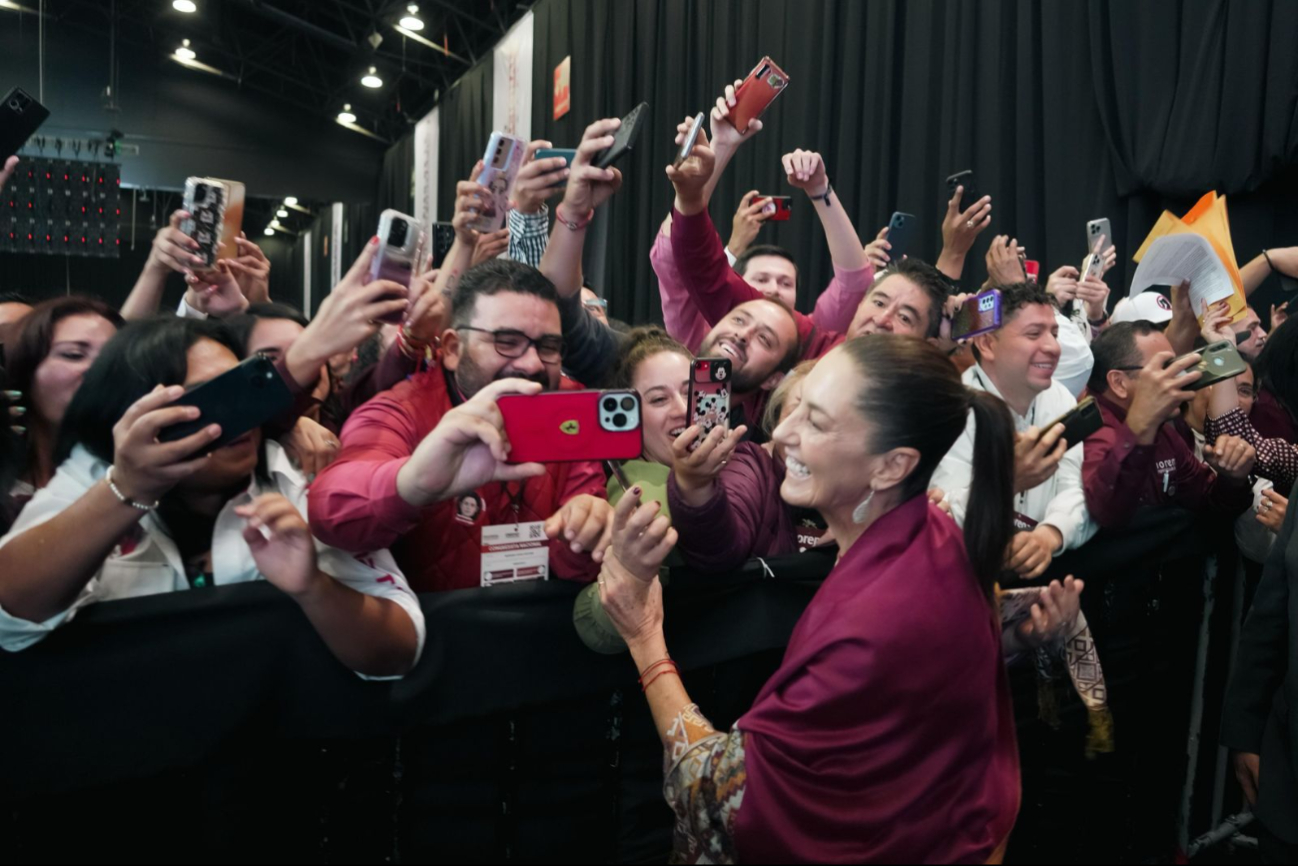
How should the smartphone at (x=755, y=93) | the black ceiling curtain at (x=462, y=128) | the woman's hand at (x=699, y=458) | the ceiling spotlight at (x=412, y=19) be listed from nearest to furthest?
the woman's hand at (x=699, y=458) → the smartphone at (x=755, y=93) → the ceiling spotlight at (x=412, y=19) → the black ceiling curtain at (x=462, y=128)

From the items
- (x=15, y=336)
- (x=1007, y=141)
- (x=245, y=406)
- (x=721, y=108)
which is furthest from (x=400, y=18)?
(x=245, y=406)

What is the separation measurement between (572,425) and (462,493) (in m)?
0.21

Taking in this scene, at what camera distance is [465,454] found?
1.38 meters

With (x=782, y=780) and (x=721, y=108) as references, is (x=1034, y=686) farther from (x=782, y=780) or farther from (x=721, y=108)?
(x=721, y=108)

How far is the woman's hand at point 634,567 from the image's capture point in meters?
1.48

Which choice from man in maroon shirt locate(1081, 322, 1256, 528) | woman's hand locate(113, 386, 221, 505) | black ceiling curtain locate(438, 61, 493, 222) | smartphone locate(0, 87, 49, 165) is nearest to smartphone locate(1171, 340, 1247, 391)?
man in maroon shirt locate(1081, 322, 1256, 528)

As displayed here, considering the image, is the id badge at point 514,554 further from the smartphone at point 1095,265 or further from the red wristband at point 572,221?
the smartphone at point 1095,265

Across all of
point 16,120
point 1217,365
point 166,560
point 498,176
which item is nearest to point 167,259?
point 16,120

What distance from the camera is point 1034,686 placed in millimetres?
2176

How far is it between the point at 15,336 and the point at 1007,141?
4687mm

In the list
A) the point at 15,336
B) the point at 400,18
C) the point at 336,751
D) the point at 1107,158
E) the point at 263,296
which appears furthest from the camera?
the point at 400,18

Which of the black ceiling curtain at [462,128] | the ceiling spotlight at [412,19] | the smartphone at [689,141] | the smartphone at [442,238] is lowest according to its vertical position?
the smartphone at [442,238]

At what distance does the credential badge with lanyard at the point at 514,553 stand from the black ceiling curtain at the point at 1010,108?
213 centimetres

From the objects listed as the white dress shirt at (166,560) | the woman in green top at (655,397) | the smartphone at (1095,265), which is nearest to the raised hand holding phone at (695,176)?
the woman in green top at (655,397)
